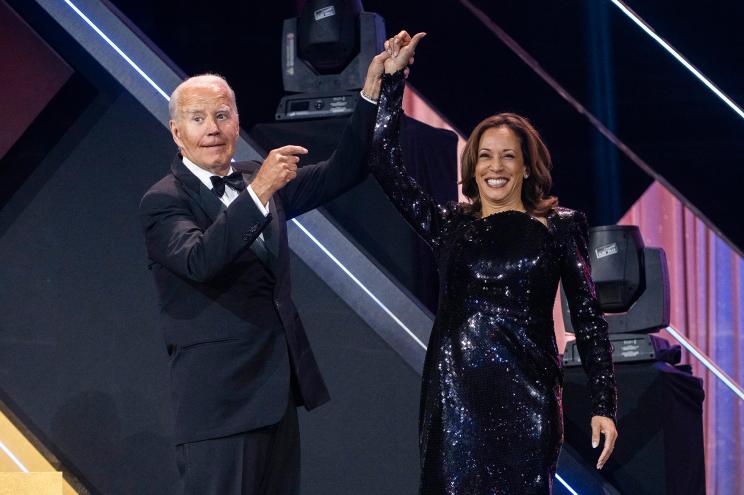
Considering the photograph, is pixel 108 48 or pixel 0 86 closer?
pixel 108 48

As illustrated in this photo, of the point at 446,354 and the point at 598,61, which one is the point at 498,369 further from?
the point at 598,61

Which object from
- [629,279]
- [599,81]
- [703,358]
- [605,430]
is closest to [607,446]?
[605,430]

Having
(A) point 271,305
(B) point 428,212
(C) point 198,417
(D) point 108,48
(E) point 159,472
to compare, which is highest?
(D) point 108,48

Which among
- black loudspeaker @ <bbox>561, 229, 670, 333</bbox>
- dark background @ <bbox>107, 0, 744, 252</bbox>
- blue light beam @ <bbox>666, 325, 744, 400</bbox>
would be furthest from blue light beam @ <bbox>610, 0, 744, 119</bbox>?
black loudspeaker @ <bbox>561, 229, 670, 333</bbox>

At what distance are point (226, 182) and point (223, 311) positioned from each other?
1.02ft

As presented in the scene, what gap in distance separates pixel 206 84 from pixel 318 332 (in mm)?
893

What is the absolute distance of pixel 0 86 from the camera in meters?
3.73

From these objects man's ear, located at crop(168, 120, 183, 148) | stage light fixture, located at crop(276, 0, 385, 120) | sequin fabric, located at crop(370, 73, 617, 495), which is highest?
stage light fixture, located at crop(276, 0, 385, 120)

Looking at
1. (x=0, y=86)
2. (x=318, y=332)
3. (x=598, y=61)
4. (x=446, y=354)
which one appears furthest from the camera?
(x=598, y=61)

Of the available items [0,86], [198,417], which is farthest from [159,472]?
[0,86]

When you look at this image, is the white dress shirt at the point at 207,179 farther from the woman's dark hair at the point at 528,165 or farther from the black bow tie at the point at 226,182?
the woman's dark hair at the point at 528,165

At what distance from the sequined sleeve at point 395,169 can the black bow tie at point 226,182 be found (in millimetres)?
344

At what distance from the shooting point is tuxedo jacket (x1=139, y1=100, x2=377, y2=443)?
2336 mm

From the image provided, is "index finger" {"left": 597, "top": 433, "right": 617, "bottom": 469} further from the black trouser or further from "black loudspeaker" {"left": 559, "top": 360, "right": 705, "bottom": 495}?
"black loudspeaker" {"left": 559, "top": 360, "right": 705, "bottom": 495}
